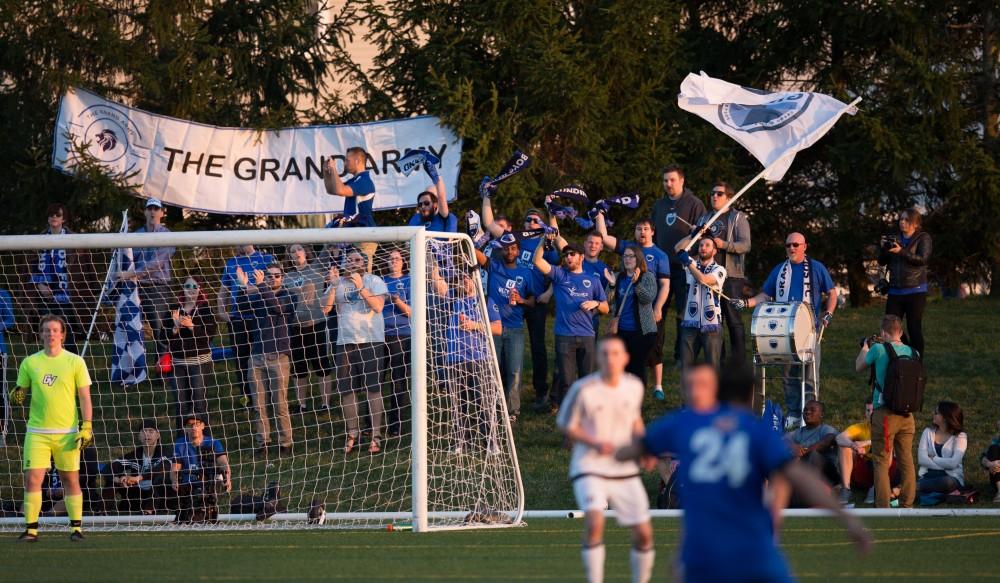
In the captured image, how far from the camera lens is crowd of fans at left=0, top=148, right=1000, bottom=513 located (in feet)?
→ 44.0

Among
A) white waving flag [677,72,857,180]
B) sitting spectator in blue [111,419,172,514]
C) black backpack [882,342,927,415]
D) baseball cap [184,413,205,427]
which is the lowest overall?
sitting spectator in blue [111,419,172,514]

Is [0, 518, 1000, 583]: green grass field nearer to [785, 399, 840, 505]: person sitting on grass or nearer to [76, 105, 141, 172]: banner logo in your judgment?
[785, 399, 840, 505]: person sitting on grass

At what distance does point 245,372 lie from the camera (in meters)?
15.1

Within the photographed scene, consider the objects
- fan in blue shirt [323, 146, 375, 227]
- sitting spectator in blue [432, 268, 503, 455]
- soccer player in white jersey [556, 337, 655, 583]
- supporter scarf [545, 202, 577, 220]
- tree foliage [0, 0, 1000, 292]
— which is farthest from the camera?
tree foliage [0, 0, 1000, 292]

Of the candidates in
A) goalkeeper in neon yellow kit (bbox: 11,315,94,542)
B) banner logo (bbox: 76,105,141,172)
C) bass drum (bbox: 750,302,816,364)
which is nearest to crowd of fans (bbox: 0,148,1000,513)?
bass drum (bbox: 750,302,816,364)

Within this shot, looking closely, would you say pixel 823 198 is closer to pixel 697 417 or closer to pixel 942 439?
pixel 942 439

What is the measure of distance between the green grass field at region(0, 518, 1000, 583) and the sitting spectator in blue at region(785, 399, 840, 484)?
1.12 m

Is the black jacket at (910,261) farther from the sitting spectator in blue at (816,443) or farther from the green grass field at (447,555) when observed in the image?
the green grass field at (447,555)

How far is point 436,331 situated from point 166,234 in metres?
2.87

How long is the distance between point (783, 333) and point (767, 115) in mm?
3180

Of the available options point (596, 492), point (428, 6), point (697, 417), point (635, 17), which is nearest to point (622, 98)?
point (635, 17)

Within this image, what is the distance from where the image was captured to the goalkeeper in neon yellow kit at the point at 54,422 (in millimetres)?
11430

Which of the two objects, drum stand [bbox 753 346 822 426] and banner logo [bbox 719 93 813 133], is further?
banner logo [bbox 719 93 813 133]

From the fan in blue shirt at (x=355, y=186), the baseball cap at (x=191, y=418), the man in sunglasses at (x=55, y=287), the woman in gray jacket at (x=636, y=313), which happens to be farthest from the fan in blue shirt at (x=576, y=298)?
the man in sunglasses at (x=55, y=287)
